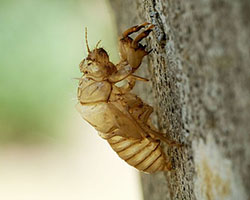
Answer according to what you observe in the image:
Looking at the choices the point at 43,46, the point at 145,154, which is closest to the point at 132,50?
the point at 145,154

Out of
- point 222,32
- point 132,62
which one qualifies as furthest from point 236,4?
point 132,62

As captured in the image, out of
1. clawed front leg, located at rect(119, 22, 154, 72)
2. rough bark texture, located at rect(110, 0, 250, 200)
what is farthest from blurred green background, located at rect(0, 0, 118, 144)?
rough bark texture, located at rect(110, 0, 250, 200)

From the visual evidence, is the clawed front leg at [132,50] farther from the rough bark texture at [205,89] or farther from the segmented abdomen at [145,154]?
the segmented abdomen at [145,154]

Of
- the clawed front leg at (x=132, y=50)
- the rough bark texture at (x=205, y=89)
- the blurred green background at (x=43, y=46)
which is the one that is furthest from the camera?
the blurred green background at (x=43, y=46)

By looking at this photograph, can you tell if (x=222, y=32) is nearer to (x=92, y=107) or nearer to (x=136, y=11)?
(x=92, y=107)

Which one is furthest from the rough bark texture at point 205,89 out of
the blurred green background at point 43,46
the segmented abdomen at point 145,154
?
the blurred green background at point 43,46

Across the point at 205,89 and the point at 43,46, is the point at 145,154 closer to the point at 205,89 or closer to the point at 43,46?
the point at 205,89
